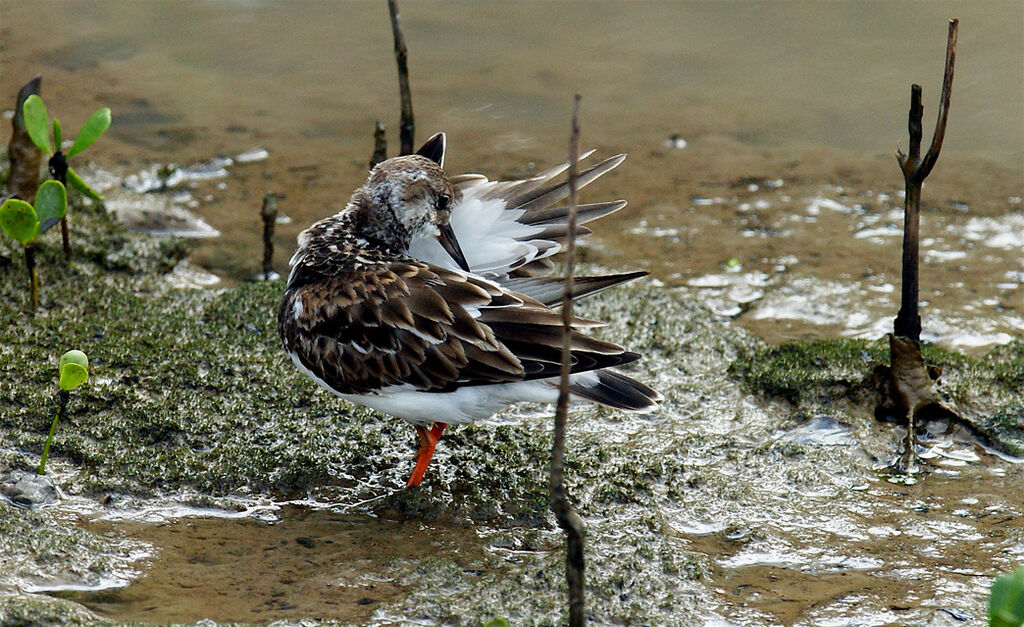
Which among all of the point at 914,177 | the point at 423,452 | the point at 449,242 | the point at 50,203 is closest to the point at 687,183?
the point at 914,177

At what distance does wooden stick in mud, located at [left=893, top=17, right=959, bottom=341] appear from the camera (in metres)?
4.09

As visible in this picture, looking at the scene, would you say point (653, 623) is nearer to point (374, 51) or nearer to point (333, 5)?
point (374, 51)

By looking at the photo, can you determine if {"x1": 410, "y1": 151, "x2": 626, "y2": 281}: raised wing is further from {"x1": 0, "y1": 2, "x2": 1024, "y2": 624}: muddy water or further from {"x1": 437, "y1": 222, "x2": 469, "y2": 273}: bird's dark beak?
{"x1": 0, "y1": 2, "x2": 1024, "y2": 624}: muddy water

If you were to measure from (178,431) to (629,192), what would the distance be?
13.2 feet

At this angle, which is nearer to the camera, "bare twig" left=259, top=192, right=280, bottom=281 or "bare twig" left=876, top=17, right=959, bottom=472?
"bare twig" left=876, top=17, right=959, bottom=472

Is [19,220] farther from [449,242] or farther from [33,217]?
[449,242]

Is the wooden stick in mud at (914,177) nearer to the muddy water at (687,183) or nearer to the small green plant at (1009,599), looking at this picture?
the muddy water at (687,183)

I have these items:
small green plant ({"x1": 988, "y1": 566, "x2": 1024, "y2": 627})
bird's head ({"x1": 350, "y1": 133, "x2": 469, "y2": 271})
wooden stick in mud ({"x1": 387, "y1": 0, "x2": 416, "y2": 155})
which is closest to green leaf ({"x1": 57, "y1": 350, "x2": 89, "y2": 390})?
bird's head ({"x1": 350, "y1": 133, "x2": 469, "y2": 271})

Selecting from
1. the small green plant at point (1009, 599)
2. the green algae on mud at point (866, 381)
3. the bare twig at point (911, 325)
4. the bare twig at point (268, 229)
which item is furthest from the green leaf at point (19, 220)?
the small green plant at point (1009, 599)

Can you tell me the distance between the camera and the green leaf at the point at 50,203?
4.52m

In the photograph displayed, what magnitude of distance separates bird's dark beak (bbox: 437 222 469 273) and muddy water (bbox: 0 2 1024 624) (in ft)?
3.09

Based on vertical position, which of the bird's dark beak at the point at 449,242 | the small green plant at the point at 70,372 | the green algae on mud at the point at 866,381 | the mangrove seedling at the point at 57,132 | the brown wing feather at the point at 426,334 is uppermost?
the mangrove seedling at the point at 57,132

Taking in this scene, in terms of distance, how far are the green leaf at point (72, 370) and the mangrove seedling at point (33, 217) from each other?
1.00 m

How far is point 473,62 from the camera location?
904cm
